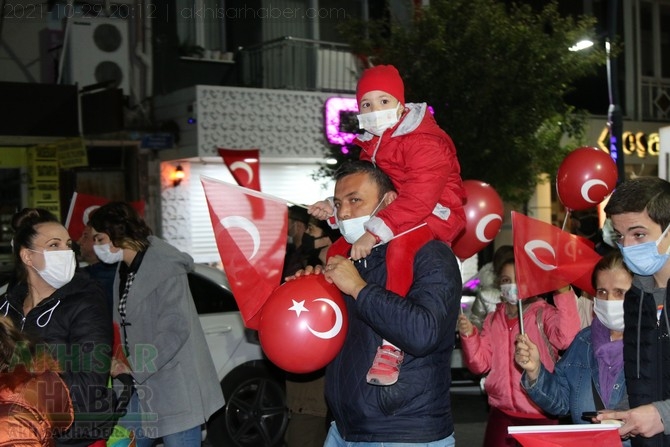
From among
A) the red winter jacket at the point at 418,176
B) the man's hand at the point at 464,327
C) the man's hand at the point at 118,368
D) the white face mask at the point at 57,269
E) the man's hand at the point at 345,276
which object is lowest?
the man's hand at the point at 118,368

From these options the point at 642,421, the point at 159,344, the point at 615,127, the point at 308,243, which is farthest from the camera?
the point at 615,127

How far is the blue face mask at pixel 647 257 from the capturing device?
11.2 ft

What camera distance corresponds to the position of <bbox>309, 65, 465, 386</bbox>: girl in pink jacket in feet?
11.7

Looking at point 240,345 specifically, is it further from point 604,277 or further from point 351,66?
point 351,66

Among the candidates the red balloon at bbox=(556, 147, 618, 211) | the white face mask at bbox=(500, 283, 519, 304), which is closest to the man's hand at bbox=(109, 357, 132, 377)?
the white face mask at bbox=(500, 283, 519, 304)

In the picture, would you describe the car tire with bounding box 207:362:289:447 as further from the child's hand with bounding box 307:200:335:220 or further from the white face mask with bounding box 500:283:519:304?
the child's hand with bounding box 307:200:335:220

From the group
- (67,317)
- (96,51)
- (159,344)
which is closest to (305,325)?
(67,317)

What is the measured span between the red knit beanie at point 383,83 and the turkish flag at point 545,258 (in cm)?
100

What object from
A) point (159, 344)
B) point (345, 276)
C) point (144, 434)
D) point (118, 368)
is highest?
point (345, 276)

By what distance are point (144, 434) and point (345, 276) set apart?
2.46 m

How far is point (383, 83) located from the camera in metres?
4.35

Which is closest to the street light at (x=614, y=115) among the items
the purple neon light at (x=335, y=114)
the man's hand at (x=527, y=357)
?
the purple neon light at (x=335, y=114)

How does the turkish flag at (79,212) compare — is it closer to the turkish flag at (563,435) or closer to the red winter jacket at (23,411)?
the red winter jacket at (23,411)

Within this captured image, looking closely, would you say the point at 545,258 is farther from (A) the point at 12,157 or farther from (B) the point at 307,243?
(A) the point at 12,157
